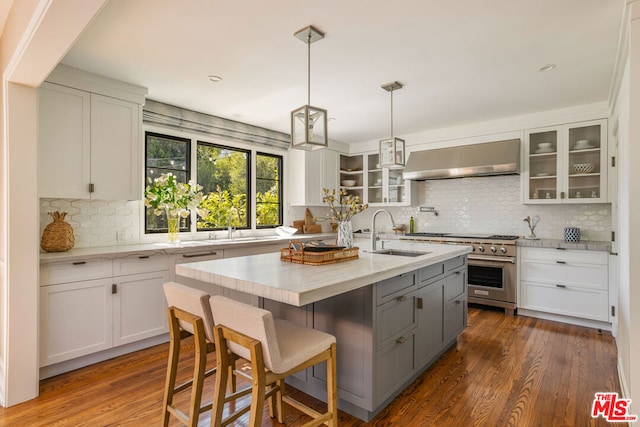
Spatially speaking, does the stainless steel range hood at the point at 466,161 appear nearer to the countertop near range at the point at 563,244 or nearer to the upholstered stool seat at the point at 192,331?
the countertop near range at the point at 563,244

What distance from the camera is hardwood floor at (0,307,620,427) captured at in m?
2.13

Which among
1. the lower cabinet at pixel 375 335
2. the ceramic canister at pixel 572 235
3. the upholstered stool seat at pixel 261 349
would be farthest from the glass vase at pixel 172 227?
the ceramic canister at pixel 572 235

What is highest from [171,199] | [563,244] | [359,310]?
[171,199]

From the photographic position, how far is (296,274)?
A: 189 cm

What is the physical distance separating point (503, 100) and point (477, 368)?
2773 millimetres

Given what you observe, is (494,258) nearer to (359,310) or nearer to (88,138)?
(359,310)

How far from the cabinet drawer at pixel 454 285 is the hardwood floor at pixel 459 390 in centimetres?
52

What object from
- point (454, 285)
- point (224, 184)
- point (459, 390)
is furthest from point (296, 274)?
point (224, 184)

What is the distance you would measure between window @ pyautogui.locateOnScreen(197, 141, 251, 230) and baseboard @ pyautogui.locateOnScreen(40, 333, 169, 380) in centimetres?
145

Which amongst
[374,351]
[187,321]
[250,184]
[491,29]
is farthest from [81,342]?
[491,29]

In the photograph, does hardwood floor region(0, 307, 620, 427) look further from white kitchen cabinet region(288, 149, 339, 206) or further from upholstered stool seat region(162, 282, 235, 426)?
white kitchen cabinet region(288, 149, 339, 206)

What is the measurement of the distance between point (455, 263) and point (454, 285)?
0.20 m

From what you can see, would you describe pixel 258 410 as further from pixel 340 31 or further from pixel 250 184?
pixel 250 184

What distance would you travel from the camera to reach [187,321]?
1.78 meters
